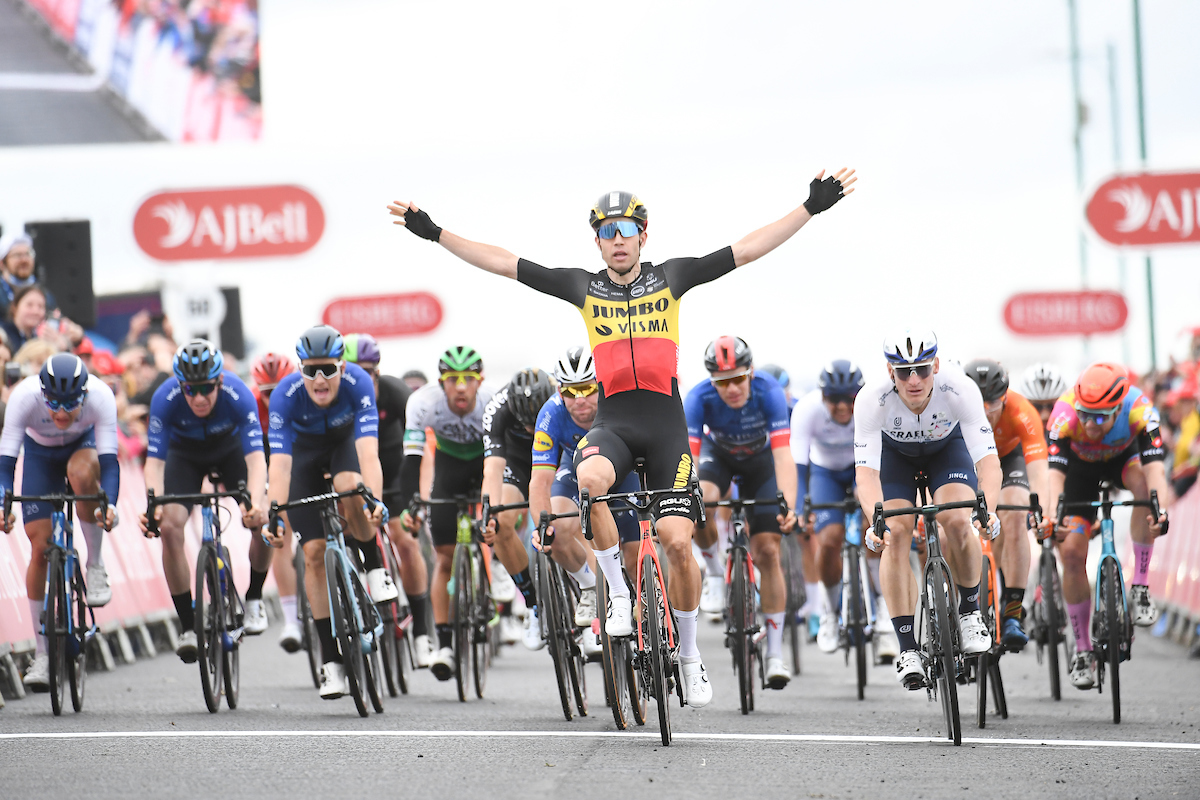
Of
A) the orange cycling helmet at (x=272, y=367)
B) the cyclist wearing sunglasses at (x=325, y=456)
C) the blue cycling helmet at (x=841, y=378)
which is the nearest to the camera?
the cyclist wearing sunglasses at (x=325, y=456)

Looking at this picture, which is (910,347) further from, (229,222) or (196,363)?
(229,222)

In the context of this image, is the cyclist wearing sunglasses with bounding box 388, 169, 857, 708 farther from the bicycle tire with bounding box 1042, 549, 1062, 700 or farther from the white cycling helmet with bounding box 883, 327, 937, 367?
the bicycle tire with bounding box 1042, 549, 1062, 700

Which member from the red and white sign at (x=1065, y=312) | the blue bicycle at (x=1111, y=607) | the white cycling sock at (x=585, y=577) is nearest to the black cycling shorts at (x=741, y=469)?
the white cycling sock at (x=585, y=577)

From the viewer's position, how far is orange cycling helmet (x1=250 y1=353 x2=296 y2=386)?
44.2 ft

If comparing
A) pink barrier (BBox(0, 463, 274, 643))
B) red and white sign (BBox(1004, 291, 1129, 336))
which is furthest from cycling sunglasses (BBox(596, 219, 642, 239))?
red and white sign (BBox(1004, 291, 1129, 336))

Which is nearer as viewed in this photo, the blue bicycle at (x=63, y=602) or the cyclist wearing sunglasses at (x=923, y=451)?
the cyclist wearing sunglasses at (x=923, y=451)

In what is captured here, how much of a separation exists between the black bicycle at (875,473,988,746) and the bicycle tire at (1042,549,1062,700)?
98.0 inches

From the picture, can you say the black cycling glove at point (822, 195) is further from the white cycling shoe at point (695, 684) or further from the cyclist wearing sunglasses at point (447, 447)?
the cyclist wearing sunglasses at point (447, 447)

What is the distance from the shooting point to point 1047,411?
13.2 metres

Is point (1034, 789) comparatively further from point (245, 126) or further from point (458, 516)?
point (245, 126)

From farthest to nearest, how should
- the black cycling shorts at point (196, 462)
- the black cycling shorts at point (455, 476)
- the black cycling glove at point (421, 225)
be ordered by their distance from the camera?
the black cycling shorts at point (455, 476) → the black cycling shorts at point (196, 462) → the black cycling glove at point (421, 225)

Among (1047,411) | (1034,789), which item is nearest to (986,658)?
(1034,789)

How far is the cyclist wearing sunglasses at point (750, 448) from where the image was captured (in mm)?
11961

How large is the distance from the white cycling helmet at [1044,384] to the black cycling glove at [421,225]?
216 inches
